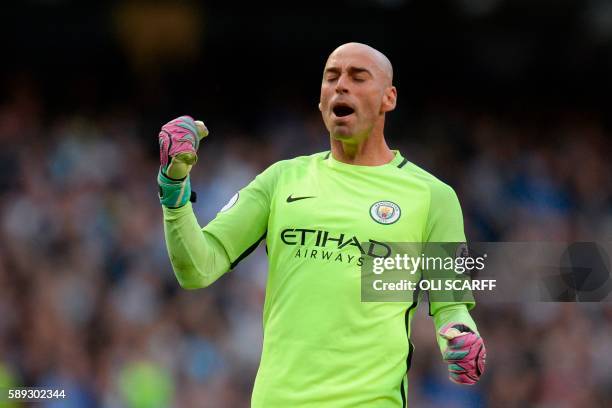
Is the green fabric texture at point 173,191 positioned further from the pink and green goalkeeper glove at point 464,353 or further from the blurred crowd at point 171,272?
the blurred crowd at point 171,272

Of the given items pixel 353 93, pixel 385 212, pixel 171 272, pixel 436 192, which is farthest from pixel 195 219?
pixel 171 272

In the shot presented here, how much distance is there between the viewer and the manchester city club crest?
15.5 feet

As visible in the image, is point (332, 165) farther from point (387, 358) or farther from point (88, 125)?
point (88, 125)

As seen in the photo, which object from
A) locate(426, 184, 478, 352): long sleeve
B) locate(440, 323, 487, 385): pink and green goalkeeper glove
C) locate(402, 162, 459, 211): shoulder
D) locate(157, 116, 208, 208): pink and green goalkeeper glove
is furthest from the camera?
locate(402, 162, 459, 211): shoulder

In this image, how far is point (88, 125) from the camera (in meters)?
12.1

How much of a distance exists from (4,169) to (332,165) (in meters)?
7.17

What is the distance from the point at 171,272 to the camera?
10797mm

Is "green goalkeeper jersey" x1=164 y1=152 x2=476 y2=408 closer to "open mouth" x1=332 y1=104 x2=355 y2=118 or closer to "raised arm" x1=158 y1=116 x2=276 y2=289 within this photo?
"raised arm" x1=158 y1=116 x2=276 y2=289

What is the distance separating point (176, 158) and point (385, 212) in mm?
995

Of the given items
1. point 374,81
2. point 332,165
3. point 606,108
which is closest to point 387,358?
point 332,165

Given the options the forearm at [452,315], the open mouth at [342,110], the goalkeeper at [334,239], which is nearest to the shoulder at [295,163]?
the goalkeeper at [334,239]

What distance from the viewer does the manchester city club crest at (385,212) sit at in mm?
4730

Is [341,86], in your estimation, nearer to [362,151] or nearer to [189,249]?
[362,151]

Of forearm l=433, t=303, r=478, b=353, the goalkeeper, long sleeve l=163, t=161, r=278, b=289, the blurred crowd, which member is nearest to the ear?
the goalkeeper
